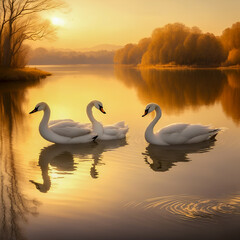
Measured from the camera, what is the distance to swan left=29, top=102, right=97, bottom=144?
9.27 metres

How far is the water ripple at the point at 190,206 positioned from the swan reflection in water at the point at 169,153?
170 centimetres

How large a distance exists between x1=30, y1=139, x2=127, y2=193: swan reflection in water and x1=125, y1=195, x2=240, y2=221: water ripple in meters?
1.65

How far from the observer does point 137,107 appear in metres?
17.4

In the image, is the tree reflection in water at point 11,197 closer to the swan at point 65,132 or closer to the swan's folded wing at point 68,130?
the swan at point 65,132

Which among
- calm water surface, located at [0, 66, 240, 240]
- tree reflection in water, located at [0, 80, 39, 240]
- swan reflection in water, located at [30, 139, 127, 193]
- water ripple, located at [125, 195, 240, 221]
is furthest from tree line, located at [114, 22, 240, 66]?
water ripple, located at [125, 195, 240, 221]

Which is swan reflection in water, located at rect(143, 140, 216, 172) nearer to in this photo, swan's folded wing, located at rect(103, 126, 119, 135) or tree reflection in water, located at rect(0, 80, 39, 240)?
swan's folded wing, located at rect(103, 126, 119, 135)

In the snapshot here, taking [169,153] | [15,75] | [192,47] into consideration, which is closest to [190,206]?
[169,153]

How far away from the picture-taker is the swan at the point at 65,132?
927 centimetres

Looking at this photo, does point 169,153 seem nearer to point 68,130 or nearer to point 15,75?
point 68,130

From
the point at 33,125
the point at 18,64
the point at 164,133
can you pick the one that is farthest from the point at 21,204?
the point at 18,64

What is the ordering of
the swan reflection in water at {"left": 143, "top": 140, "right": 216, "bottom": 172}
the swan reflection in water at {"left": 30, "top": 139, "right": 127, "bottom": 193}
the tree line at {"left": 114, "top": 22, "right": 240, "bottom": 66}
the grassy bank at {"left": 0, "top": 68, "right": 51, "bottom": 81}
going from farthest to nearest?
the tree line at {"left": 114, "top": 22, "right": 240, "bottom": 66} → the grassy bank at {"left": 0, "top": 68, "right": 51, "bottom": 81} → the swan reflection in water at {"left": 143, "top": 140, "right": 216, "bottom": 172} → the swan reflection in water at {"left": 30, "top": 139, "right": 127, "bottom": 193}

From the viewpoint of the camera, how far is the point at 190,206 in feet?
17.9

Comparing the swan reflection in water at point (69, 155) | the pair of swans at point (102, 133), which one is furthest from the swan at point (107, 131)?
the swan reflection in water at point (69, 155)

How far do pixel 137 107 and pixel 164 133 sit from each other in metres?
8.35
